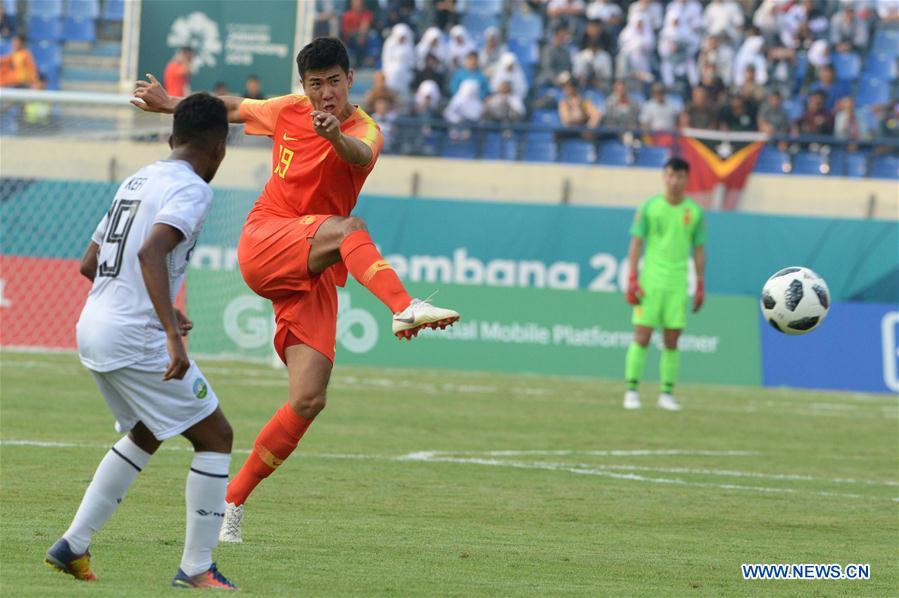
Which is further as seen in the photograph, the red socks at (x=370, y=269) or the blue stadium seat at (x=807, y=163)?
the blue stadium seat at (x=807, y=163)

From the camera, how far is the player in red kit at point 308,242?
7.41m

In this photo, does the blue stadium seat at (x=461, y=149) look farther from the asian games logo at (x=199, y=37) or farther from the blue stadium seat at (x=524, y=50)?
the asian games logo at (x=199, y=37)

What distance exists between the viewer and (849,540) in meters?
8.27

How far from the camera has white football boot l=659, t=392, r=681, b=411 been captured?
16.2 meters

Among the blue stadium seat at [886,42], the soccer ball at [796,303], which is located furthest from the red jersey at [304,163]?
the blue stadium seat at [886,42]

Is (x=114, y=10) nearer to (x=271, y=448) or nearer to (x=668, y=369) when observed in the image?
(x=668, y=369)

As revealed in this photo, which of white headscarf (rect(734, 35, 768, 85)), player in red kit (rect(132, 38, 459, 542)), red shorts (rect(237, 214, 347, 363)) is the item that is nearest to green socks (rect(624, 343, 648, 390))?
player in red kit (rect(132, 38, 459, 542))

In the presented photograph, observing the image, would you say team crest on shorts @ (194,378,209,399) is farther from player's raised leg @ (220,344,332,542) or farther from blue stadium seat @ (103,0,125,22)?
blue stadium seat @ (103,0,125,22)

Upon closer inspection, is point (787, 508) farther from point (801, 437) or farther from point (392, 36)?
point (392, 36)

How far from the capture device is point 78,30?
2672 centimetres

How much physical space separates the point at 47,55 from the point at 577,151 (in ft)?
31.1

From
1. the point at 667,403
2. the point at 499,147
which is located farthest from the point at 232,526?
the point at 499,147

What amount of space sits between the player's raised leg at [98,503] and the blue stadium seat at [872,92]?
71.6 ft

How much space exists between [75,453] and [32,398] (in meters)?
3.65
